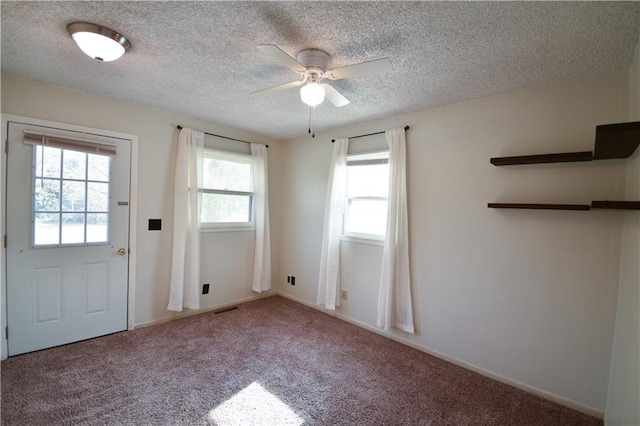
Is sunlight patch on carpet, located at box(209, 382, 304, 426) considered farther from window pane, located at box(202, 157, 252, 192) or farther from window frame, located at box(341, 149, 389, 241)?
window pane, located at box(202, 157, 252, 192)

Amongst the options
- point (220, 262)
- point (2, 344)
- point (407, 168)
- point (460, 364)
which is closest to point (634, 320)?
point (460, 364)

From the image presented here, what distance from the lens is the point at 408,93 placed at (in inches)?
102

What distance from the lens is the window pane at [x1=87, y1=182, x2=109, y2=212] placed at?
288cm

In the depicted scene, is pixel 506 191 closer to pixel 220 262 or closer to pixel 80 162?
pixel 220 262

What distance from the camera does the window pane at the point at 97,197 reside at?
114 inches

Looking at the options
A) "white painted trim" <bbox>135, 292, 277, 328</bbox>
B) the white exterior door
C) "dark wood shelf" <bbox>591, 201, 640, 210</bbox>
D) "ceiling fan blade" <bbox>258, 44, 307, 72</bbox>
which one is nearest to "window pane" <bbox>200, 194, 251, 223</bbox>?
the white exterior door

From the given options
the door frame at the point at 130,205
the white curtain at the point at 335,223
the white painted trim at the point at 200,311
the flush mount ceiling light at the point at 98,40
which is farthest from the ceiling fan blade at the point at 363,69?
the white painted trim at the point at 200,311

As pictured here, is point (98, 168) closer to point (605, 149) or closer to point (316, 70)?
point (316, 70)

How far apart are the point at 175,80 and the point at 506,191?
9.90 feet

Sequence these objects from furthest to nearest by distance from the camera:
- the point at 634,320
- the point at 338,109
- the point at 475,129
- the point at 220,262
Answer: the point at 220,262, the point at 338,109, the point at 475,129, the point at 634,320

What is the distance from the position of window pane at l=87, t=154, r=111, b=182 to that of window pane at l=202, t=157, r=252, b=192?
1.03 m

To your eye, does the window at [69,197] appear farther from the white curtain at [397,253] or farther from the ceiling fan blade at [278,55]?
the white curtain at [397,253]

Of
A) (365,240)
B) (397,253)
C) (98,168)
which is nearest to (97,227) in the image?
(98,168)

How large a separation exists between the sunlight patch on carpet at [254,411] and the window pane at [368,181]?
2320 mm
